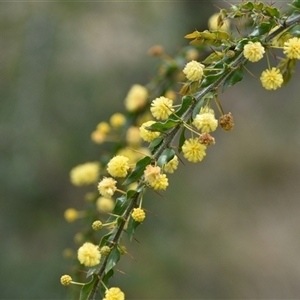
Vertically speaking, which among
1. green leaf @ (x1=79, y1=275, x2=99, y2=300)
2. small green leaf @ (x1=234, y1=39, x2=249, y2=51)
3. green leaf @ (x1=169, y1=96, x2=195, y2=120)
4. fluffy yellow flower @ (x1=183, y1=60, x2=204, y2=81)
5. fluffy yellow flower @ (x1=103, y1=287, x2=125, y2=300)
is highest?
small green leaf @ (x1=234, y1=39, x2=249, y2=51)

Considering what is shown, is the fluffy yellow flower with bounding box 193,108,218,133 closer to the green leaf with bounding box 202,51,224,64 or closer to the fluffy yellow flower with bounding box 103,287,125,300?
the green leaf with bounding box 202,51,224,64

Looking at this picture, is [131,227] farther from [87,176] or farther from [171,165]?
[87,176]

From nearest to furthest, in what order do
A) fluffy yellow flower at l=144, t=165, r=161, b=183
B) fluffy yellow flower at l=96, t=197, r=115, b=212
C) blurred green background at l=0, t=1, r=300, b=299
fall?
fluffy yellow flower at l=144, t=165, r=161, b=183 → fluffy yellow flower at l=96, t=197, r=115, b=212 → blurred green background at l=0, t=1, r=300, b=299

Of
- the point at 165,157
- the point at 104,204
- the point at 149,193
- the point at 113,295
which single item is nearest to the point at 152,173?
the point at 165,157

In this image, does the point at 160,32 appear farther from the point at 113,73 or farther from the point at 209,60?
the point at 209,60

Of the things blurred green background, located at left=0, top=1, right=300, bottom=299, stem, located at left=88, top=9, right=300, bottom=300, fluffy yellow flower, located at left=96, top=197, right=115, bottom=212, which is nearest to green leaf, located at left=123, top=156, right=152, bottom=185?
stem, located at left=88, top=9, right=300, bottom=300

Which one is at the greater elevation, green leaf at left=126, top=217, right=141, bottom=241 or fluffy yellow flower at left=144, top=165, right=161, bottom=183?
fluffy yellow flower at left=144, top=165, right=161, bottom=183
